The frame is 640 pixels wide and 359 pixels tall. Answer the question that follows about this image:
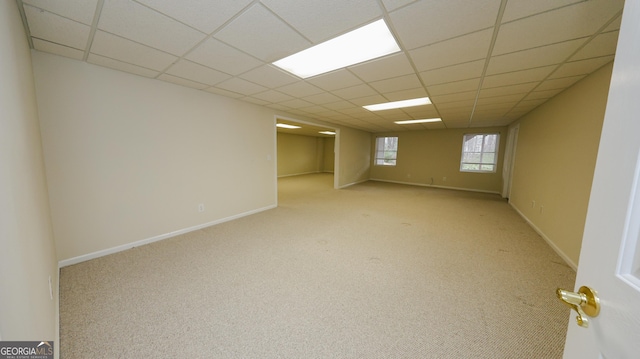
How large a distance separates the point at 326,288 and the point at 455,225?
2.88 metres

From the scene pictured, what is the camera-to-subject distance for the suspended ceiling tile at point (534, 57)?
5.98ft

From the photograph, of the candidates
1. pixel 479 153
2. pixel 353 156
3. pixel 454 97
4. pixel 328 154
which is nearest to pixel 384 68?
pixel 454 97

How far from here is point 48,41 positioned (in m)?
1.84

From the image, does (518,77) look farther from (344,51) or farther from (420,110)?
(344,51)

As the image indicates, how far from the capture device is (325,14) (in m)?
1.47

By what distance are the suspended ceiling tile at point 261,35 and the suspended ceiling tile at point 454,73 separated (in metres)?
1.55

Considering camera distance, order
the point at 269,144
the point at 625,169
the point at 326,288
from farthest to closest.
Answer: the point at 269,144
the point at 326,288
the point at 625,169

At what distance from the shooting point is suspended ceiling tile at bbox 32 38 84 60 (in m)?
1.87

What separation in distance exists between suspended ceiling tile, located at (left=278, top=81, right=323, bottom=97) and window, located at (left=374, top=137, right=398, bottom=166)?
6.18 metres


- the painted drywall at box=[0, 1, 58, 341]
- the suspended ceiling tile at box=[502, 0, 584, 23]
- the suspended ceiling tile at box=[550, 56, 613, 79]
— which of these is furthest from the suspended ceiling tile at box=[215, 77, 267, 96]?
the suspended ceiling tile at box=[550, 56, 613, 79]

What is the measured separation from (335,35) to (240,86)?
179cm

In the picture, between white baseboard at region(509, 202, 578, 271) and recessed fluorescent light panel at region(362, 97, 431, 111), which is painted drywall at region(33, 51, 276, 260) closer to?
recessed fluorescent light panel at region(362, 97, 431, 111)

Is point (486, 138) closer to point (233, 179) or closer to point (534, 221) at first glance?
point (534, 221)

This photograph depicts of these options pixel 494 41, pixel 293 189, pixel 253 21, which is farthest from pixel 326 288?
pixel 293 189
